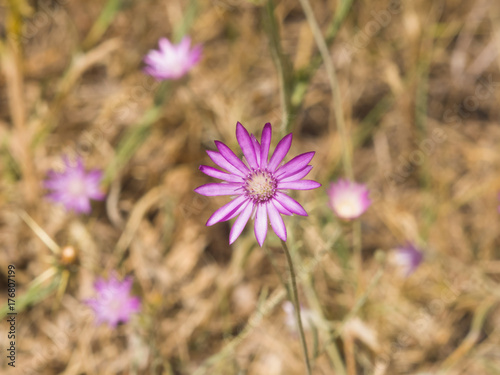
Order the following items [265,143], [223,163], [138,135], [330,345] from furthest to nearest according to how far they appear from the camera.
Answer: [138,135]
[330,345]
[223,163]
[265,143]

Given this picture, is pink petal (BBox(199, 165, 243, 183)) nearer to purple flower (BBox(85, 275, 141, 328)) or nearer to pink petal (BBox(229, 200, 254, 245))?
pink petal (BBox(229, 200, 254, 245))

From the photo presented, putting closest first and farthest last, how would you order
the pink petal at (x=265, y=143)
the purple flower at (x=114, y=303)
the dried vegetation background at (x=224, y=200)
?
the pink petal at (x=265, y=143) < the purple flower at (x=114, y=303) < the dried vegetation background at (x=224, y=200)

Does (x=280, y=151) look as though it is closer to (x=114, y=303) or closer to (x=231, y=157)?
(x=231, y=157)

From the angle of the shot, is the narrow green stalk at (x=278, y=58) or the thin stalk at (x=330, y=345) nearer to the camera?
the narrow green stalk at (x=278, y=58)

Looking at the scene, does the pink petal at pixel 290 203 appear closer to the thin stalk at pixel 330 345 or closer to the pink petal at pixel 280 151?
the pink petal at pixel 280 151

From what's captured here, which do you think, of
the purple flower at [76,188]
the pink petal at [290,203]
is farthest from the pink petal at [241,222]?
the purple flower at [76,188]

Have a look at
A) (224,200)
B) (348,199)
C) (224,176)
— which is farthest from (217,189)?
(224,200)
